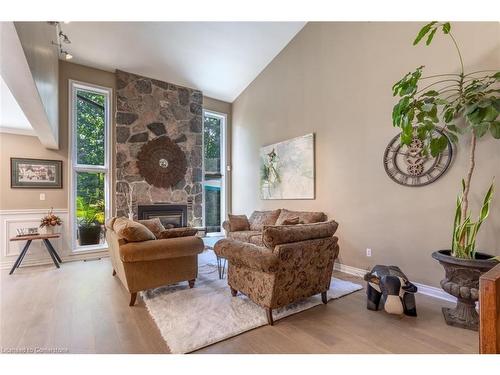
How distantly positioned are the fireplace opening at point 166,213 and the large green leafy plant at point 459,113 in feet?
15.0

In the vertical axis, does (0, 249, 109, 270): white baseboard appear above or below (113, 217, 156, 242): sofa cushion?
below

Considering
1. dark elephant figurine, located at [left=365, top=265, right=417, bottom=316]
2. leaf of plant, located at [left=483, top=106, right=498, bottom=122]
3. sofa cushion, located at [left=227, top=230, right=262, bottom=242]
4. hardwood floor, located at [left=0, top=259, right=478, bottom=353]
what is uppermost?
leaf of plant, located at [left=483, top=106, right=498, bottom=122]

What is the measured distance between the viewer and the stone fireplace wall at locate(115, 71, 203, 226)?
490 cm

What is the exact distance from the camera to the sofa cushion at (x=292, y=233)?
6.68 feet

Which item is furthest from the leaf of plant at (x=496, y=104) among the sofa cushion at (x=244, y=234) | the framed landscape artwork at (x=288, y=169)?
the sofa cushion at (x=244, y=234)

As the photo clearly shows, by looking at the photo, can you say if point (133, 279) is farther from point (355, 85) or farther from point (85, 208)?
point (355, 85)

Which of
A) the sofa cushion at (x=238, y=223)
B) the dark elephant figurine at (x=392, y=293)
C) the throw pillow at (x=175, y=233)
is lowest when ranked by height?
the dark elephant figurine at (x=392, y=293)

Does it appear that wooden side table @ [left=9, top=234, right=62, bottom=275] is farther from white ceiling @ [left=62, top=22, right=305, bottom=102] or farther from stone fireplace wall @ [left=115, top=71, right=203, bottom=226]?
white ceiling @ [left=62, top=22, right=305, bottom=102]

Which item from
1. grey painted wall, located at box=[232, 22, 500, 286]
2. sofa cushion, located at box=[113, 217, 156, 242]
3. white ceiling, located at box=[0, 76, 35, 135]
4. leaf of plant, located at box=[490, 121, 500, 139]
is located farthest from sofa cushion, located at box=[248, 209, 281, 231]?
white ceiling, located at box=[0, 76, 35, 135]

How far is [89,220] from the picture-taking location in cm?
468

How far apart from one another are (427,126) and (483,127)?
408 mm

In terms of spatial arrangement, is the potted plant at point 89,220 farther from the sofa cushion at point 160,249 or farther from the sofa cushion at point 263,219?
the sofa cushion at point 263,219

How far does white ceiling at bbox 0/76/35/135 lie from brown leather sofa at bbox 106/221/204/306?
7.17ft

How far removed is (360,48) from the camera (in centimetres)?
355
